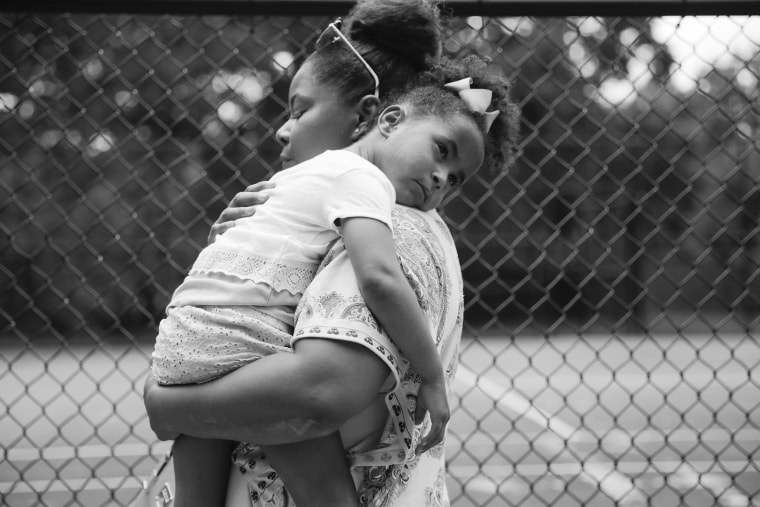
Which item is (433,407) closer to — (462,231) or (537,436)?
(537,436)

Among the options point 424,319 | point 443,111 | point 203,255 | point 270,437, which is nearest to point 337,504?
point 270,437

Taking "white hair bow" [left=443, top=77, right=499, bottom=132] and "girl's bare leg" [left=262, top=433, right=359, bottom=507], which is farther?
"white hair bow" [left=443, top=77, right=499, bottom=132]

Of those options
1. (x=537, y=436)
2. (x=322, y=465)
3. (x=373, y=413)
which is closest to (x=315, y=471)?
(x=322, y=465)

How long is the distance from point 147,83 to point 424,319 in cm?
936

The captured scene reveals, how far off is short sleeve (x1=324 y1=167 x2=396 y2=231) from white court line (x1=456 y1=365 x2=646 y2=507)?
1.86m

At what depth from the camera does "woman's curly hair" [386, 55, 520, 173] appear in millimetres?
1321

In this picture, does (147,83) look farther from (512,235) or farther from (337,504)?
(337,504)

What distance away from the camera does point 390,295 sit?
1077 millimetres

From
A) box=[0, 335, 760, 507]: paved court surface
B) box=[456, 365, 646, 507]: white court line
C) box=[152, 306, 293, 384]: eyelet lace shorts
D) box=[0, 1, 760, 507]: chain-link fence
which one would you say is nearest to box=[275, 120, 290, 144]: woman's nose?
box=[152, 306, 293, 384]: eyelet lace shorts

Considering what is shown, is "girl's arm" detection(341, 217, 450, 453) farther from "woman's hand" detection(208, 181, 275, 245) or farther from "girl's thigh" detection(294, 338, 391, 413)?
"woman's hand" detection(208, 181, 275, 245)

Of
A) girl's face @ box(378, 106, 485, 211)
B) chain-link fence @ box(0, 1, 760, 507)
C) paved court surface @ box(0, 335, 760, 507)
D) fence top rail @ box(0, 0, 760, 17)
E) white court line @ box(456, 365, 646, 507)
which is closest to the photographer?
girl's face @ box(378, 106, 485, 211)

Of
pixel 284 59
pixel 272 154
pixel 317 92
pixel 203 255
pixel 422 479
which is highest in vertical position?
pixel 317 92

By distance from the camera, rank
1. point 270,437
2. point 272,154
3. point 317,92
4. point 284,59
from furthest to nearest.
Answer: point 272,154 → point 284,59 → point 317,92 → point 270,437

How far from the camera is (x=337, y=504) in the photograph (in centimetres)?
113
